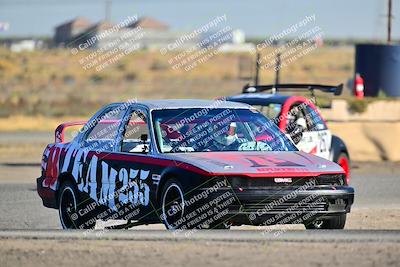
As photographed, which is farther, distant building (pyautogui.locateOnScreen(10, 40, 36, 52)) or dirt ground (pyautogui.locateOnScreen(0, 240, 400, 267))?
distant building (pyautogui.locateOnScreen(10, 40, 36, 52))

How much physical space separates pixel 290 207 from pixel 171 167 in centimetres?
116

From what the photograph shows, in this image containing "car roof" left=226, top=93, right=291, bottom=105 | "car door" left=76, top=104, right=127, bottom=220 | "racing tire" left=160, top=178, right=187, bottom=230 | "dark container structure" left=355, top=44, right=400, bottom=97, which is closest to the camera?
"racing tire" left=160, top=178, right=187, bottom=230

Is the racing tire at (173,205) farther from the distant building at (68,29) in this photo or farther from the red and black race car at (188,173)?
the distant building at (68,29)

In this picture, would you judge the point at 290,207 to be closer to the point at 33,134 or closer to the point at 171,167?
the point at 171,167

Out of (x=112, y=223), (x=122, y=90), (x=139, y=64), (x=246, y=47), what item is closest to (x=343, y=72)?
(x=139, y=64)

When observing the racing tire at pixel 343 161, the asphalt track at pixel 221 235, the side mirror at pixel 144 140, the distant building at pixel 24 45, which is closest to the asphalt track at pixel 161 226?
the asphalt track at pixel 221 235

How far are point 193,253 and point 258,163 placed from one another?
1.94 m

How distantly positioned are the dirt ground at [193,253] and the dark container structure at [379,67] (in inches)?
709

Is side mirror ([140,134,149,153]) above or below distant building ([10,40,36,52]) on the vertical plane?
above

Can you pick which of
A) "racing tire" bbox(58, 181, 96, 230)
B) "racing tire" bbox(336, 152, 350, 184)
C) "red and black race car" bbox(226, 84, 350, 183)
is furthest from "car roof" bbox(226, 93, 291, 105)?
"racing tire" bbox(58, 181, 96, 230)

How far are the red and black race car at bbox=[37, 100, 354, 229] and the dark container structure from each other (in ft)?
50.6

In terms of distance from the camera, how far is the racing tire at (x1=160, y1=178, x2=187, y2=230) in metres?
10.6

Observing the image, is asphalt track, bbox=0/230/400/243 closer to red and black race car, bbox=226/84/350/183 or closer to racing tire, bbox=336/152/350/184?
red and black race car, bbox=226/84/350/183

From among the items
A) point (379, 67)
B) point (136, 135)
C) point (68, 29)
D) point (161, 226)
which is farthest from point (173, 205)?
point (68, 29)
